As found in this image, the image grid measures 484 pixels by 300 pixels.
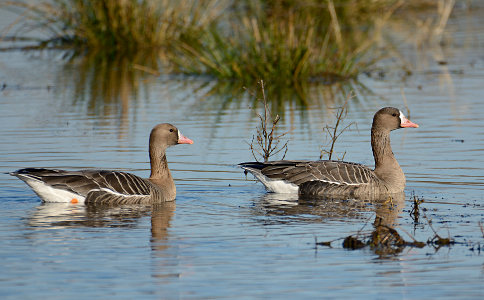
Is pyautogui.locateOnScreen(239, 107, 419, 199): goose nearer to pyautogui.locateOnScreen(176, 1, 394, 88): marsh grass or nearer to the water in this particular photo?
the water

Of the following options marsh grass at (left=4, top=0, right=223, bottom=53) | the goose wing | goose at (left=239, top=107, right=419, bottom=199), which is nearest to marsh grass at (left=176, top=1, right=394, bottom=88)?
marsh grass at (left=4, top=0, right=223, bottom=53)

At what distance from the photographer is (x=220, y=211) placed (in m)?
12.4

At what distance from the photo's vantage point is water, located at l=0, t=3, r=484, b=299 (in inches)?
347

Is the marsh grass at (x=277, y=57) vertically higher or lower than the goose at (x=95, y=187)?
higher

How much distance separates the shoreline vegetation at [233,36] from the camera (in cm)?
2469

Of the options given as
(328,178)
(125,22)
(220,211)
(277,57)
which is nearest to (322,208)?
(328,178)

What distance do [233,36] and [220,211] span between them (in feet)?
66.2

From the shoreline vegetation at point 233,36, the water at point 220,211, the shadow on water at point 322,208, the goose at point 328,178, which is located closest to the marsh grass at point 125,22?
the shoreline vegetation at point 233,36

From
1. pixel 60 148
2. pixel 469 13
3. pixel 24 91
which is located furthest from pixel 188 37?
pixel 469 13

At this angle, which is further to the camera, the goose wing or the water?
the goose wing

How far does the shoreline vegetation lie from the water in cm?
145

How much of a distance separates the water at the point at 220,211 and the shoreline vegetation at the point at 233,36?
145 centimetres

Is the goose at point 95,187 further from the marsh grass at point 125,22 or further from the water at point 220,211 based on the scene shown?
the marsh grass at point 125,22

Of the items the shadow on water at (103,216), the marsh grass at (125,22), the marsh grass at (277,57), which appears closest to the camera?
the shadow on water at (103,216)
